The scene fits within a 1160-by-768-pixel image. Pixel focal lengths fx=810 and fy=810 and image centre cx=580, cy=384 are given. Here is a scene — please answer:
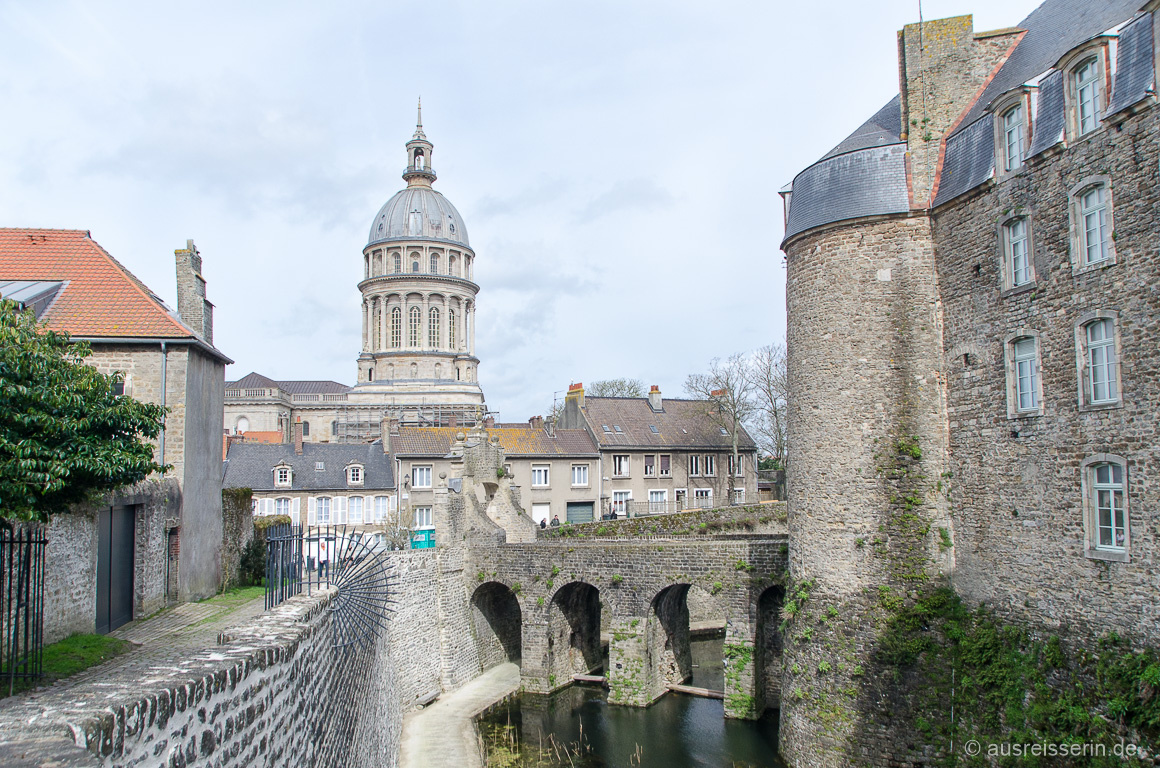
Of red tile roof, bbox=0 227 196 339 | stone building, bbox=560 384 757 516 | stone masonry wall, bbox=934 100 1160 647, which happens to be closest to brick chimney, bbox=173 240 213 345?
red tile roof, bbox=0 227 196 339

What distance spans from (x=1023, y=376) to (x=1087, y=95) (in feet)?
13.9

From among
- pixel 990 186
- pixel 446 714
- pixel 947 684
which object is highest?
pixel 990 186

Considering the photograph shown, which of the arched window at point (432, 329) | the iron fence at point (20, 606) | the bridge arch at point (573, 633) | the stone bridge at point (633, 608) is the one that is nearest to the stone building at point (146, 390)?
the iron fence at point (20, 606)

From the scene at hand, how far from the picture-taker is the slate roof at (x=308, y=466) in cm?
3650

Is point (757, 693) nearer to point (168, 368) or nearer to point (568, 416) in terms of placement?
point (168, 368)

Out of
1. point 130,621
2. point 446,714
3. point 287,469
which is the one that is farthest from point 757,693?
point 287,469

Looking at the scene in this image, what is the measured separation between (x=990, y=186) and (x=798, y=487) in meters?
6.41

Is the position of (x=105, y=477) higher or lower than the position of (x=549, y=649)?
higher

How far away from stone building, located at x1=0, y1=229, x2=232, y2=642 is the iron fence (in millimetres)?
3237

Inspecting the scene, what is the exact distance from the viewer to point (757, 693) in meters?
19.2

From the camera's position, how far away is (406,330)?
67.0 m

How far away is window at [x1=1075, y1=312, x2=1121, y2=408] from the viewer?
11.4 meters

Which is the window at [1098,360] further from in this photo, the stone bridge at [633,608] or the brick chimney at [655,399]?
the brick chimney at [655,399]

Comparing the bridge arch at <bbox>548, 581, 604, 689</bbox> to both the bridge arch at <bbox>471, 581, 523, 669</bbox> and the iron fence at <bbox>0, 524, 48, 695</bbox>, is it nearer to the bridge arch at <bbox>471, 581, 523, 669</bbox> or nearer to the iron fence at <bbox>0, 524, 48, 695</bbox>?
the bridge arch at <bbox>471, 581, 523, 669</bbox>
